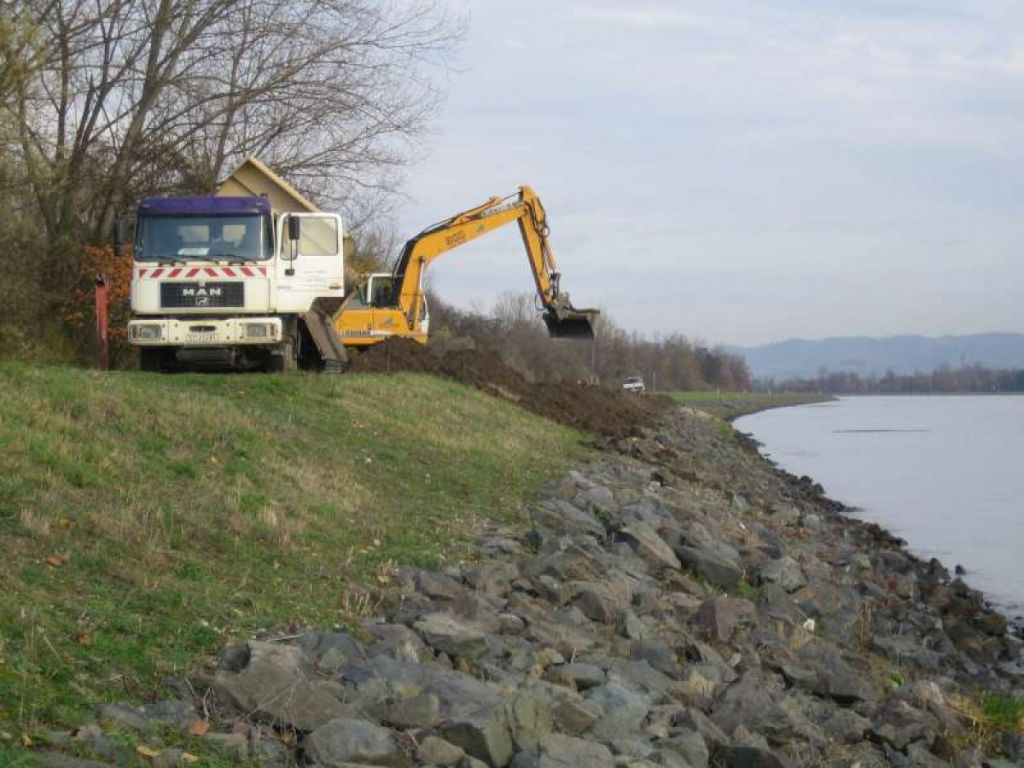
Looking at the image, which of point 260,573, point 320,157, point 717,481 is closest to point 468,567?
point 260,573

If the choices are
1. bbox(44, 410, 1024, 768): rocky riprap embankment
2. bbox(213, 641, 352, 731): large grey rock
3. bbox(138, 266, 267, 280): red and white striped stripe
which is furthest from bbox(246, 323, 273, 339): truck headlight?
bbox(213, 641, 352, 731): large grey rock

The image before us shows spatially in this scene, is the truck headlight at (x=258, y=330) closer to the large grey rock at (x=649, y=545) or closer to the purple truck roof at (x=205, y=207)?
the purple truck roof at (x=205, y=207)

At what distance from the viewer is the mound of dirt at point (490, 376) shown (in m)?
27.6

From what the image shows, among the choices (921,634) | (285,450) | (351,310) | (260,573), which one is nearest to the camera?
(260,573)

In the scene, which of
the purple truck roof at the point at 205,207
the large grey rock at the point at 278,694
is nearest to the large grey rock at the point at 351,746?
the large grey rock at the point at 278,694

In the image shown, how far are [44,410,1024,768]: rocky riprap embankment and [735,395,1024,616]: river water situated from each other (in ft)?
15.4

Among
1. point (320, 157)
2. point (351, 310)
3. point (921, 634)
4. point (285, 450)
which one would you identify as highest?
point (320, 157)

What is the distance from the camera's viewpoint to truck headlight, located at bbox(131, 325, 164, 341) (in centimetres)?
2102

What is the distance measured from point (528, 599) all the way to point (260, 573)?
1.91 meters

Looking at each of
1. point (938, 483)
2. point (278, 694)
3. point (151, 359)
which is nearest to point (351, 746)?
point (278, 694)

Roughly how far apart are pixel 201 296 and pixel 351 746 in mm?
Answer: 16289

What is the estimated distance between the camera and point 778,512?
2211 centimetres

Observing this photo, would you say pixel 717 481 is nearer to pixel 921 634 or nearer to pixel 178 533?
pixel 921 634

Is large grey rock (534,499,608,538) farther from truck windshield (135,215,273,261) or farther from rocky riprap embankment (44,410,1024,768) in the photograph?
truck windshield (135,215,273,261)
